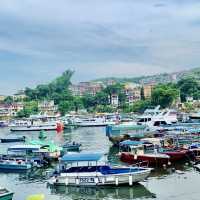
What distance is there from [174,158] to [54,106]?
358ft

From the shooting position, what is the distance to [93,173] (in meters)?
30.4

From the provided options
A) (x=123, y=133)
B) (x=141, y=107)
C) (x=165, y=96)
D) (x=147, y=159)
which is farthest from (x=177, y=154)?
(x=141, y=107)

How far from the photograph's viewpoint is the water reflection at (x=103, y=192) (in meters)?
28.5

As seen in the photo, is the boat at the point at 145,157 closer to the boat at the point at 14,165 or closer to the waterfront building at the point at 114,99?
the boat at the point at 14,165

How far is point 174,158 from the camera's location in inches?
1453

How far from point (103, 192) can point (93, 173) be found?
1445 mm

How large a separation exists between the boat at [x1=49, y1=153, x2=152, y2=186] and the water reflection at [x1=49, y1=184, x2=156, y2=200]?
0.32 metres

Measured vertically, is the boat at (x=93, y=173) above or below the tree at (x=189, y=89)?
below

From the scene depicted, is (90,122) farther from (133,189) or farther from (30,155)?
(133,189)

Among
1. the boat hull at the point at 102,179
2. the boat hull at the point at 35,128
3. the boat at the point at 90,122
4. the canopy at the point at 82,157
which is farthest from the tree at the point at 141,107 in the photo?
the boat hull at the point at 102,179

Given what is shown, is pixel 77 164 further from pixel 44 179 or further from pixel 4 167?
pixel 4 167

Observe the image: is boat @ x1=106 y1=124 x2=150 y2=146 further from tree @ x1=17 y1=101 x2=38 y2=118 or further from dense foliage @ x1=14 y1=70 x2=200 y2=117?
tree @ x1=17 y1=101 x2=38 y2=118

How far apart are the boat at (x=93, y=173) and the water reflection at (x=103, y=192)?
0.32m

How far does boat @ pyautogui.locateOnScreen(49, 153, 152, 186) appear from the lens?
98.5 ft
